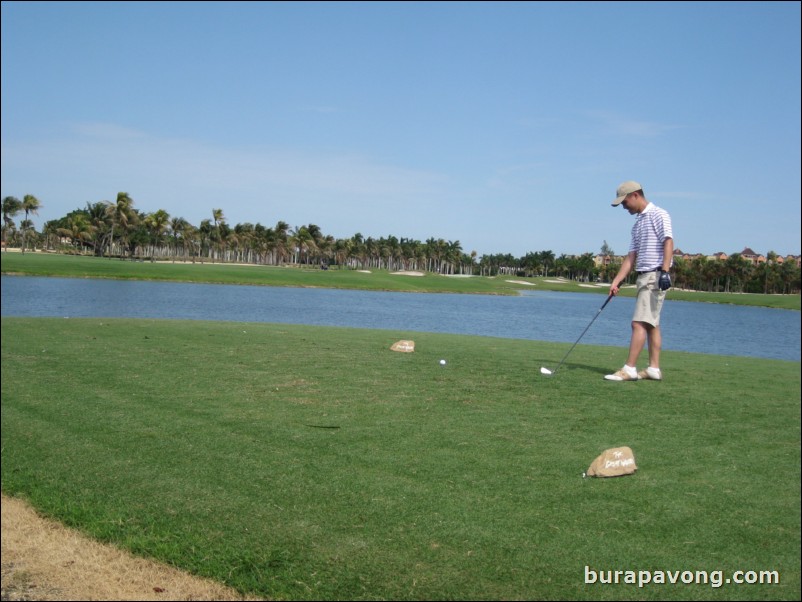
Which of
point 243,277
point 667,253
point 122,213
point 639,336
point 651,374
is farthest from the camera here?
point 243,277

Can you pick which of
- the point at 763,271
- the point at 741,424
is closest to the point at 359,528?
the point at 741,424

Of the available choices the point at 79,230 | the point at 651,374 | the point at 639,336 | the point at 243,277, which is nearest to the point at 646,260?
the point at 639,336

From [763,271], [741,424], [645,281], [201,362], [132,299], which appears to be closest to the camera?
[741,424]

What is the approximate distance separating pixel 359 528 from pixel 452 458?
56.0 inches

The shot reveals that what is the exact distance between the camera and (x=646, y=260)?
331 inches

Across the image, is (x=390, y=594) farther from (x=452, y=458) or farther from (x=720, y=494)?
(x=720, y=494)

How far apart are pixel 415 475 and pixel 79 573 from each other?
246 cm

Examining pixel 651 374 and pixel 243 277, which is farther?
pixel 243 277

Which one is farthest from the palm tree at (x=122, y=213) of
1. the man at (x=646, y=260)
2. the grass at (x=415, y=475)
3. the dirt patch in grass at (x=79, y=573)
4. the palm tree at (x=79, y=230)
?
the man at (x=646, y=260)

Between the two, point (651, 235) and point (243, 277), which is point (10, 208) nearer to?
point (651, 235)

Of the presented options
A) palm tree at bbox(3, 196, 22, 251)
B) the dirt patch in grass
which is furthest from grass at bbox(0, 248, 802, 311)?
the dirt patch in grass

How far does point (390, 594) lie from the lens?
12.7ft

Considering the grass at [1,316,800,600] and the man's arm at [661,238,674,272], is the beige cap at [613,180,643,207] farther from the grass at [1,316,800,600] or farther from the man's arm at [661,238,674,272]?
the grass at [1,316,800,600]

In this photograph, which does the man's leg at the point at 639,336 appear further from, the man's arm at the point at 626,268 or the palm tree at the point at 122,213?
the palm tree at the point at 122,213
